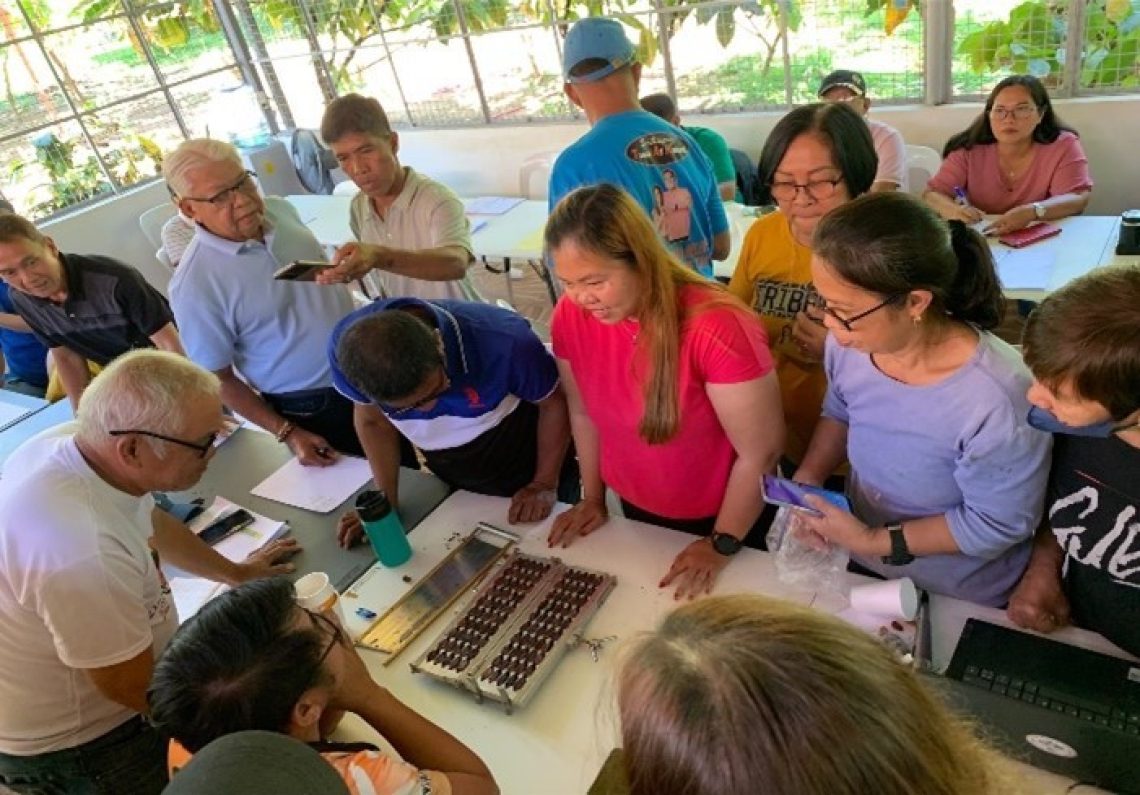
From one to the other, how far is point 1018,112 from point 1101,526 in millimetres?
2344

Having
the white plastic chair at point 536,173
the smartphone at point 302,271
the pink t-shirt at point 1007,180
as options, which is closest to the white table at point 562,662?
the smartphone at point 302,271

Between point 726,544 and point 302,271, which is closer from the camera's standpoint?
point 726,544

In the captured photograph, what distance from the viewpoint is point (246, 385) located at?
228 cm

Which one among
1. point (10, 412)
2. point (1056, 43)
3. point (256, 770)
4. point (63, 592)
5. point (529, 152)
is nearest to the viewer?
point (256, 770)

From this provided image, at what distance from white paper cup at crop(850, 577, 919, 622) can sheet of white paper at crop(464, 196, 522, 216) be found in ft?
10.9

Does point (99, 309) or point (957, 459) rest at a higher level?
point (99, 309)

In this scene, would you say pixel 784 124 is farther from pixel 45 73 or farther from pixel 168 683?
pixel 45 73

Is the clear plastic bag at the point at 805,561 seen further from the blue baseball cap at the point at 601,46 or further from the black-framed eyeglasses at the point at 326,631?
the blue baseball cap at the point at 601,46

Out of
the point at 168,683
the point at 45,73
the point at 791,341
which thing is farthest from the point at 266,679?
the point at 45,73

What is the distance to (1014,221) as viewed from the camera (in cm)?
280

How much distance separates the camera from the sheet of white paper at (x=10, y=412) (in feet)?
9.53

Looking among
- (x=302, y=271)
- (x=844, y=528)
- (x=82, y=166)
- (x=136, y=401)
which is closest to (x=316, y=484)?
(x=302, y=271)

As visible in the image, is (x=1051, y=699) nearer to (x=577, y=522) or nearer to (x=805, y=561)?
(x=805, y=561)

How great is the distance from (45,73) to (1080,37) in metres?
6.06
